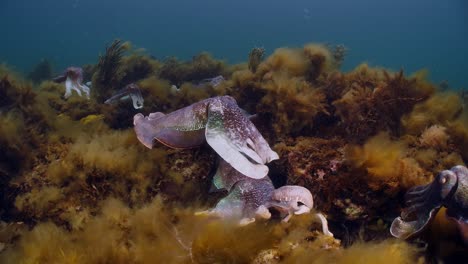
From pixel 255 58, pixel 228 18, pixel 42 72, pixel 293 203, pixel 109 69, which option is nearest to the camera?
pixel 293 203

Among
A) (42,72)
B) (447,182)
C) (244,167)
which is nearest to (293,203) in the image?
(244,167)

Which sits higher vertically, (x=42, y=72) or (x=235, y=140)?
(x=235, y=140)

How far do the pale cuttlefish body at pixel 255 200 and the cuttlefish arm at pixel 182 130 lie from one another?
1.55 feet

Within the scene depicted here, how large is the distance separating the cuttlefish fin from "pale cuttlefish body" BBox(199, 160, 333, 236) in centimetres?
21

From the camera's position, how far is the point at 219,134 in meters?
2.91

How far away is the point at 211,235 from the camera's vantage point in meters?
2.11

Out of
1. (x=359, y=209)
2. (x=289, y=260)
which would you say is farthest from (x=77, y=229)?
(x=359, y=209)

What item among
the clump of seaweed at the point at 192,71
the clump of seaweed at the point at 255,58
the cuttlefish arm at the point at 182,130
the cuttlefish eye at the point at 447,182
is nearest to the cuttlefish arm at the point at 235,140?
the cuttlefish arm at the point at 182,130

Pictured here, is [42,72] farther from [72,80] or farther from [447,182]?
[447,182]

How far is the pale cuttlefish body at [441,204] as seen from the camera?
2.44 metres

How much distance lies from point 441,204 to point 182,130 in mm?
2542

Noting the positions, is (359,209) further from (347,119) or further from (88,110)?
(88,110)

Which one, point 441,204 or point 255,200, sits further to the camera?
point 255,200

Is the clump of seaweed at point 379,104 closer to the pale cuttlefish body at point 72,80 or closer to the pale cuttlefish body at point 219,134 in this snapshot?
the pale cuttlefish body at point 219,134
